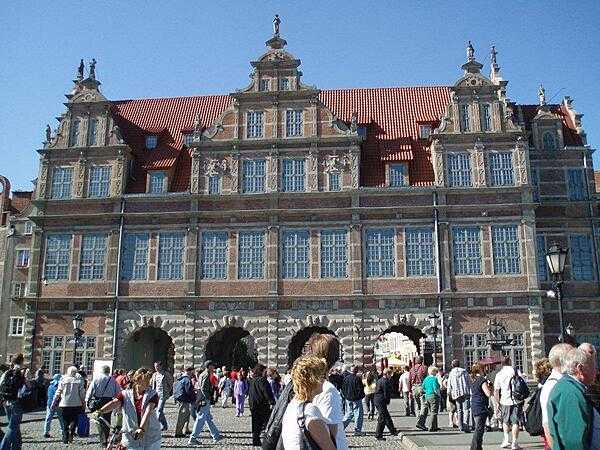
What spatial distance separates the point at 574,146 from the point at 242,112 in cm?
1716

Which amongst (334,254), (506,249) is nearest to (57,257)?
(334,254)

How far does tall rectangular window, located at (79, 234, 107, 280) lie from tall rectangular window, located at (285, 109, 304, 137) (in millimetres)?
10709

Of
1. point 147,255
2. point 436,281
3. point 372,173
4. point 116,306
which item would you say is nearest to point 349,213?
point 372,173

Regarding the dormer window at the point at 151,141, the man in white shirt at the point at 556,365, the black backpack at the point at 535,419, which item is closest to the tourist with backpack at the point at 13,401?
the black backpack at the point at 535,419

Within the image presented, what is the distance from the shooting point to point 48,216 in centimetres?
3095

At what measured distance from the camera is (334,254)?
29344 mm

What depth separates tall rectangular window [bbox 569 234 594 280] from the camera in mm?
29703

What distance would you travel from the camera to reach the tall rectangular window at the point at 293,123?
101 ft

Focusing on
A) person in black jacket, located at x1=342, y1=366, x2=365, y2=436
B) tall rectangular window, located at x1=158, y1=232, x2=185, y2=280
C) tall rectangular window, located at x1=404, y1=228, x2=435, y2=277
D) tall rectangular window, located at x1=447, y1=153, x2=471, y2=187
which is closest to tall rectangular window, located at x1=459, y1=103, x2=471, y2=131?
tall rectangular window, located at x1=447, y1=153, x2=471, y2=187

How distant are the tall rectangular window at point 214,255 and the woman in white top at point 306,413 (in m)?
25.0

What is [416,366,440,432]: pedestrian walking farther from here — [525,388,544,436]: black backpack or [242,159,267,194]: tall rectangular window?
[242,159,267,194]: tall rectangular window

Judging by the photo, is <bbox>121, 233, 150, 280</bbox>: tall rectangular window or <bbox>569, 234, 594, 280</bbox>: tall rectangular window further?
<bbox>121, 233, 150, 280</bbox>: tall rectangular window

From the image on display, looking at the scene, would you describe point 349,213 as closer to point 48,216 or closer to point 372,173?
point 372,173

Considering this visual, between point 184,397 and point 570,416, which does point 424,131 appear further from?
point 570,416
